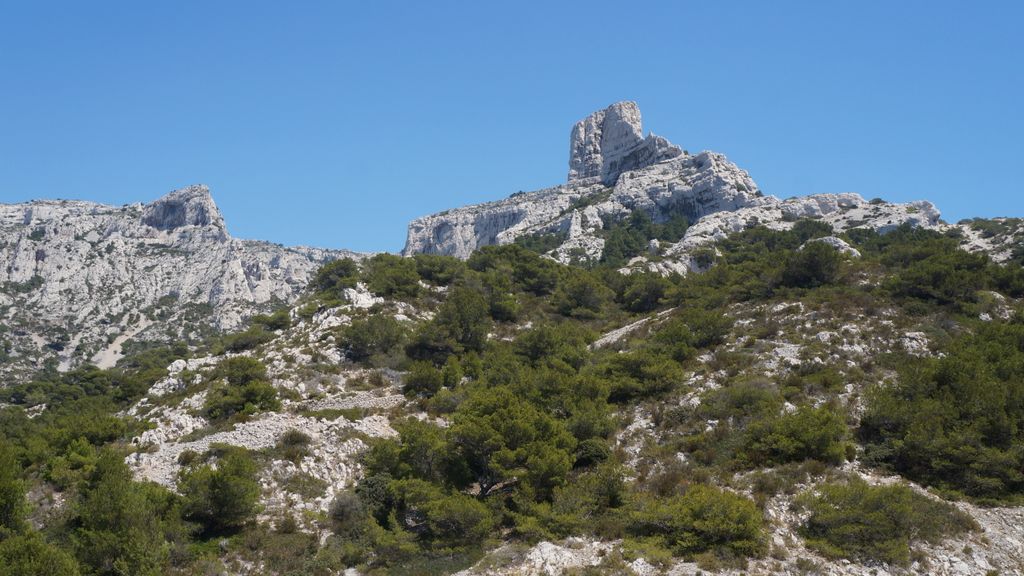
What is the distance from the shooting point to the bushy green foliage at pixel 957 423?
845 inches

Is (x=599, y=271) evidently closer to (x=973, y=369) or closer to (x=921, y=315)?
(x=921, y=315)

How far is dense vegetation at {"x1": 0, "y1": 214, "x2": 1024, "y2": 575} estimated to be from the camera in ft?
64.2

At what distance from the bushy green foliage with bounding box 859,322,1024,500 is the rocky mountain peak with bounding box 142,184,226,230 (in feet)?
475

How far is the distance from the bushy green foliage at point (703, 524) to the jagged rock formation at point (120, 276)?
99.3 metres

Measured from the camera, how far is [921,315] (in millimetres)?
36406

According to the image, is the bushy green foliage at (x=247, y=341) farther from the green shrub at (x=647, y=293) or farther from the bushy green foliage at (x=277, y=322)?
the green shrub at (x=647, y=293)

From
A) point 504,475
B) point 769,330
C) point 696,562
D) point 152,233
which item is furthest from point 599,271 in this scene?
point 152,233

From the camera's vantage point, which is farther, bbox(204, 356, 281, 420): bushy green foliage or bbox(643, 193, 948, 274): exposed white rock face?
bbox(643, 193, 948, 274): exposed white rock face

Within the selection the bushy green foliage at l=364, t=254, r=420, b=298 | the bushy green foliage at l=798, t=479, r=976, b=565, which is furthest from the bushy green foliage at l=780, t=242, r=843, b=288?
the bushy green foliage at l=364, t=254, r=420, b=298

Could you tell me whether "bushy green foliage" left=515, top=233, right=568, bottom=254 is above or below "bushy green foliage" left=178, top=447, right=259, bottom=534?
above

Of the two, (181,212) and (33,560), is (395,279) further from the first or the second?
(181,212)

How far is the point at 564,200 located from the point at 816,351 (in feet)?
299

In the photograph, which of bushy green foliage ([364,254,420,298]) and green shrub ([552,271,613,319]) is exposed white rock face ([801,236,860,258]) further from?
bushy green foliage ([364,254,420,298])

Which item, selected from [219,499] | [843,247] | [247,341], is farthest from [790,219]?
[219,499]
